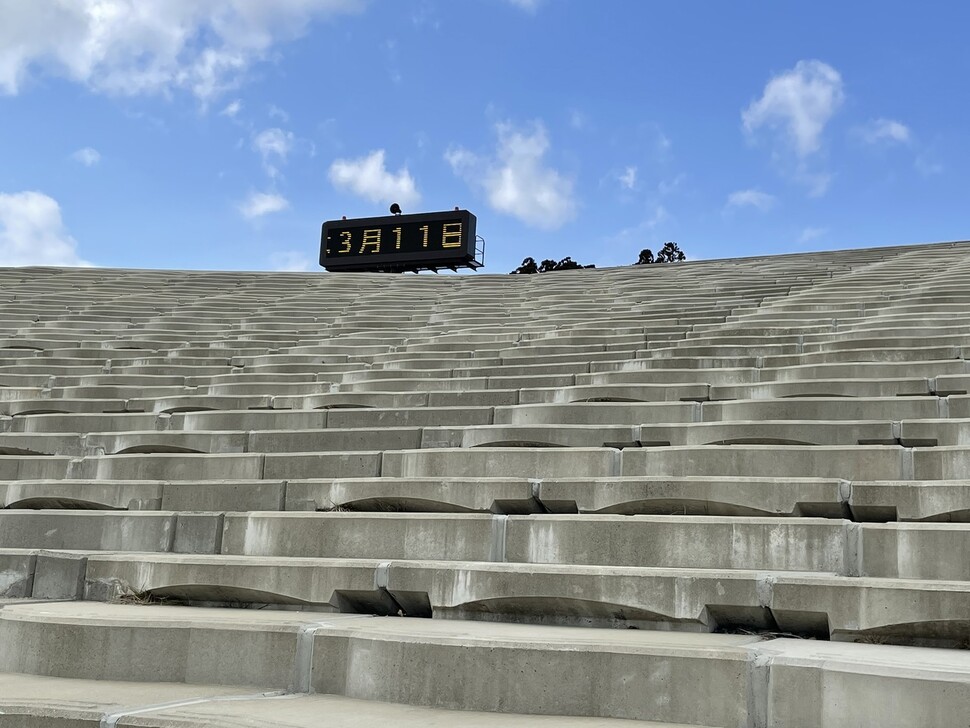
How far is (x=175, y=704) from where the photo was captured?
2934 millimetres

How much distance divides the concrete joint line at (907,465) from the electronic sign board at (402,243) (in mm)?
16372

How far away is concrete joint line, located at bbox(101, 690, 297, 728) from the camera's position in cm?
275

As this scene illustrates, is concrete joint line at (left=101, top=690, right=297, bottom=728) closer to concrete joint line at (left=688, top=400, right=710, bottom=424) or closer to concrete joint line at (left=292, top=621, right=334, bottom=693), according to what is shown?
concrete joint line at (left=292, top=621, right=334, bottom=693)

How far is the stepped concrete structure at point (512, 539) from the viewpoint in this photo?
2820mm

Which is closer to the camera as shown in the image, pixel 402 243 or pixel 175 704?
pixel 175 704

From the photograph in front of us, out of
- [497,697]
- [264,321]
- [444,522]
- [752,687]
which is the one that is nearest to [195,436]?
[444,522]

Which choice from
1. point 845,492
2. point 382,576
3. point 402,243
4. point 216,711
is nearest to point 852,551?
point 845,492

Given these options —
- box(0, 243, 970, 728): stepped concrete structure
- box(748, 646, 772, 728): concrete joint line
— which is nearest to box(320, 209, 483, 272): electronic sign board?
box(0, 243, 970, 728): stepped concrete structure

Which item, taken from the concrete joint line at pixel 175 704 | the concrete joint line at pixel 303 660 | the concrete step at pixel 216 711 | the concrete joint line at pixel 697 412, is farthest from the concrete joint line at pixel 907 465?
the concrete joint line at pixel 175 704

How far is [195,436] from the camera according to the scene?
6250mm

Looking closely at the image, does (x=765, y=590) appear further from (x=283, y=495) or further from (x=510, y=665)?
(x=283, y=495)

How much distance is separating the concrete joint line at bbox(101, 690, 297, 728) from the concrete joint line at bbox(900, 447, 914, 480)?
2.89m

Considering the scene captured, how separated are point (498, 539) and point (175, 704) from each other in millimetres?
1547

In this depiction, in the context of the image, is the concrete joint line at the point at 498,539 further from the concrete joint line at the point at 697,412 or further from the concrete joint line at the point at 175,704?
the concrete joint line at the point at 697,412
